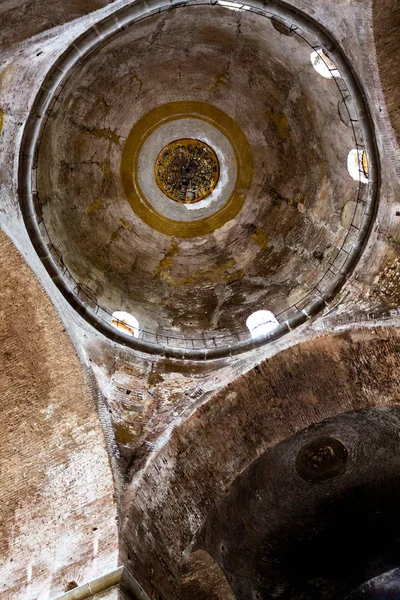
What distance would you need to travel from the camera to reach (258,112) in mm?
8945

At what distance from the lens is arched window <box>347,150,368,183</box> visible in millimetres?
7684

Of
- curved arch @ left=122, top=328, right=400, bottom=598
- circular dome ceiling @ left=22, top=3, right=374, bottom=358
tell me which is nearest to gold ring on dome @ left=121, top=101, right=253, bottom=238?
circular dome ceiling @ left=22, top=3, right=374, bottom=358

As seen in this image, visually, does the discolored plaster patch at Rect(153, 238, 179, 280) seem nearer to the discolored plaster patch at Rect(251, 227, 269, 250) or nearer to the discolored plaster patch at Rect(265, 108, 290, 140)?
the discolored plaster patch at Rect(251, 227, 269, 250)

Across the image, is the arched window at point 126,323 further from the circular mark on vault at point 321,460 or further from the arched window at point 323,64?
the arched window at point 323,64

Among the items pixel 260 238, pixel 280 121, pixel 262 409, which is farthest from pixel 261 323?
pixel 280 121

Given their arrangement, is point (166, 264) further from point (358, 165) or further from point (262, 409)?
point (358, 165)

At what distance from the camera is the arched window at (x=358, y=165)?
7684mm

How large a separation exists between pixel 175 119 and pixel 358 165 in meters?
2.66

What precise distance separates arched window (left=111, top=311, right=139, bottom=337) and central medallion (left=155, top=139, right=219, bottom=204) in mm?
1946

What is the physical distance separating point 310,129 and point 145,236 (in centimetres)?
246

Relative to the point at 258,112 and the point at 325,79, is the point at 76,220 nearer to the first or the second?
the point at 258,112

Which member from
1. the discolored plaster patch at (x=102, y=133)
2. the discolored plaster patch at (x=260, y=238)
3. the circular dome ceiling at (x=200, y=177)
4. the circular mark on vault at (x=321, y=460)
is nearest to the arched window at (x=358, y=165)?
the circular dome ceiling at (x=200, y=177)

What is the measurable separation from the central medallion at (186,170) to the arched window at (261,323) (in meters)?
1.92

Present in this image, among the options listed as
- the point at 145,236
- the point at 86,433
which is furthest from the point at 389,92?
the point at 86,433
